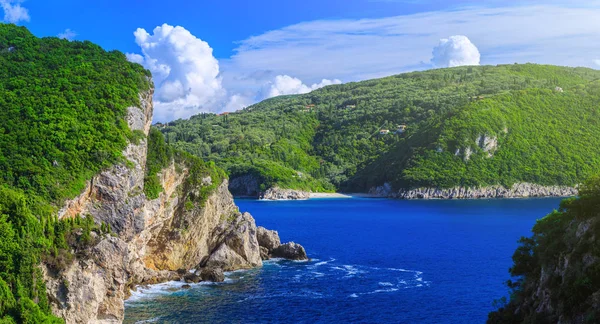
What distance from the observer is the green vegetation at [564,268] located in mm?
32531

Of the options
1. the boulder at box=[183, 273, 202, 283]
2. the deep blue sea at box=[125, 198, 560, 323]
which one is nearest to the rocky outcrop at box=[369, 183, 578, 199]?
the deep blue sea at box=[125, 198, 560, 323]

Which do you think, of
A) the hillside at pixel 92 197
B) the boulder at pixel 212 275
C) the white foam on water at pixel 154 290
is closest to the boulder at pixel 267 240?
the hillside at pixel 92 197

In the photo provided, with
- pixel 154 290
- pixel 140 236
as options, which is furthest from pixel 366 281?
pixel 140 236

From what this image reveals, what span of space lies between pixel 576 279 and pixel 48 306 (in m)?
32.5

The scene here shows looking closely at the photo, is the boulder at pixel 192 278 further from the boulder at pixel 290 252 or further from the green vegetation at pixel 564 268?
the green vegetation at pixel 564 268

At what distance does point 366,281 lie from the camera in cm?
6650

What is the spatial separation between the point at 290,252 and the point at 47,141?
39.3 m

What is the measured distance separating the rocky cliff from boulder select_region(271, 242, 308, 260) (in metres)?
6.49

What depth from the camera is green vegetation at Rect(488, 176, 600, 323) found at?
3253 cm

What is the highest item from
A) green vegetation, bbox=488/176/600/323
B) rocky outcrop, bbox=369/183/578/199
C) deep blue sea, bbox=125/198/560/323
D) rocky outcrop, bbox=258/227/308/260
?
rocky outcrop, bbox=369/183/578/199

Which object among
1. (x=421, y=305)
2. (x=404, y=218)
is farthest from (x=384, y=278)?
(x=404, y=218)

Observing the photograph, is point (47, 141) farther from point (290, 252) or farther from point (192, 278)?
point (290, 252)

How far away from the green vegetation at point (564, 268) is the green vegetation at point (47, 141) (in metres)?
30.6

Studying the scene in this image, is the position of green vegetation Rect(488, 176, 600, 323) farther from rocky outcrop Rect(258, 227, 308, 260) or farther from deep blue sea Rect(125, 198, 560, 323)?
rocky outcrop Rect(258, 227, 308, 260)
